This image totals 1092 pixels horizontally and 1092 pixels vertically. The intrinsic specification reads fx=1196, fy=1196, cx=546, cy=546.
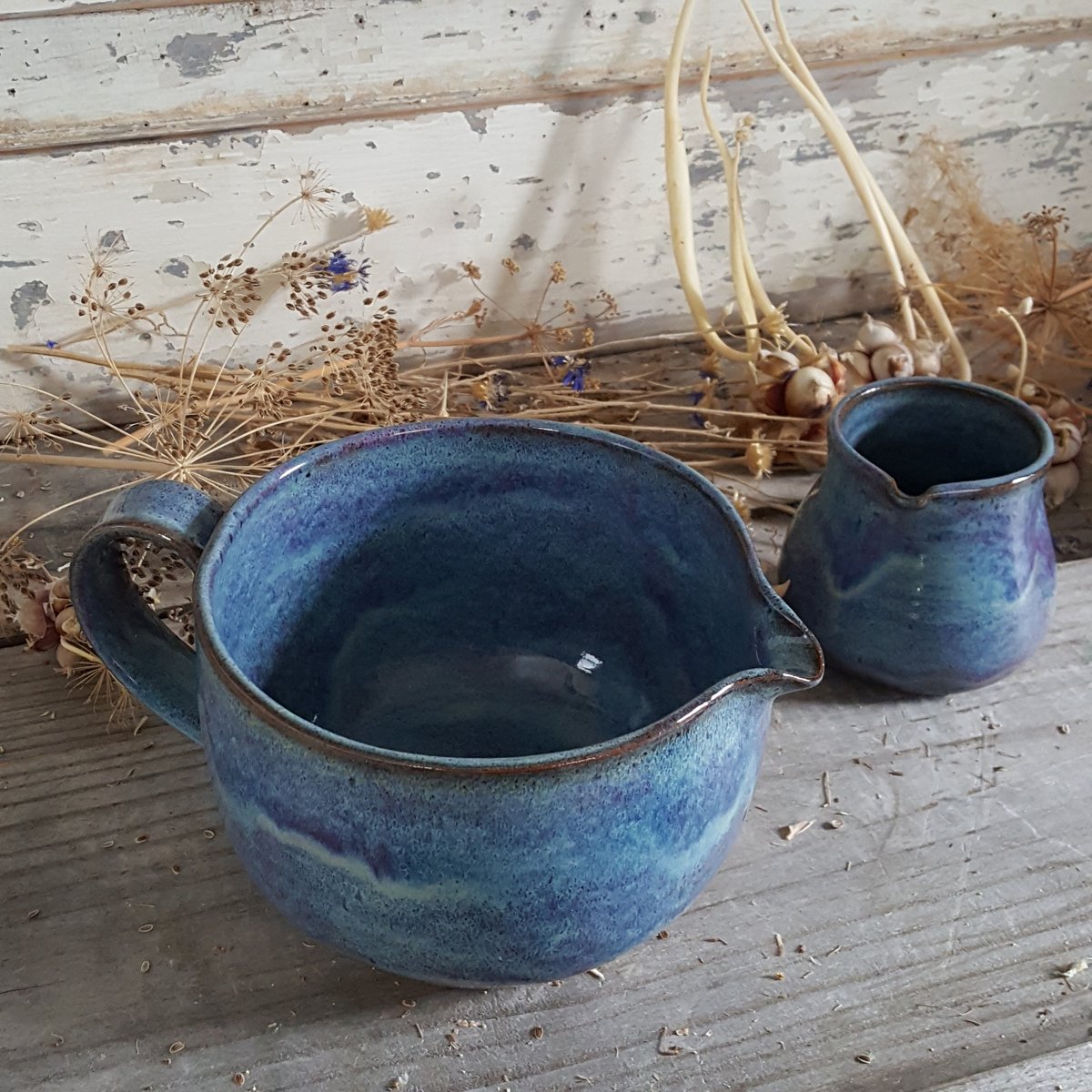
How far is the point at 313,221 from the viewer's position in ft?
2.78

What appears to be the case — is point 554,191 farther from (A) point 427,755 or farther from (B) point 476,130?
(A) point 427,755

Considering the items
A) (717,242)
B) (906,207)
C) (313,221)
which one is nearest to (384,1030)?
(313,221)

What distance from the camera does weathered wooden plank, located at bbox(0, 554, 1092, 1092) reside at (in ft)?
1.51

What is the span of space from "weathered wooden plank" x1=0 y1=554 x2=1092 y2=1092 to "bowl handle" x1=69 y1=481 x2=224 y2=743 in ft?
0.33

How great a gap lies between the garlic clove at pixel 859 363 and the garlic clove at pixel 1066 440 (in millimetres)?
127

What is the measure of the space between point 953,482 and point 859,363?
217 mm

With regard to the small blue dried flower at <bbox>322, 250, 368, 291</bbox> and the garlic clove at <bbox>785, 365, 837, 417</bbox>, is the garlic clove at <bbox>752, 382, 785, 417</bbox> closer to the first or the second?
the garlic clove at <bbox>785, 365, 837, 417</bbox>

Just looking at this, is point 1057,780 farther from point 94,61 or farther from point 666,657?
point 94,61

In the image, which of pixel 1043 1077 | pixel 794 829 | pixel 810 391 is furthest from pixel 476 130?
pixel 1043 1077

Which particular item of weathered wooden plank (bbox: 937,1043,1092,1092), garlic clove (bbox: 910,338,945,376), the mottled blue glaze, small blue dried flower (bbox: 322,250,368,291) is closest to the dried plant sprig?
garlic clove (bbox: 910,338,945,376)

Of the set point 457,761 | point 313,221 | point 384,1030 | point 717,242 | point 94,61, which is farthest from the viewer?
point 717,242

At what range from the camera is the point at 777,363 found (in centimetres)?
80

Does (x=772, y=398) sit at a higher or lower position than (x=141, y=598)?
lower

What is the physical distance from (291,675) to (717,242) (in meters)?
0.56
